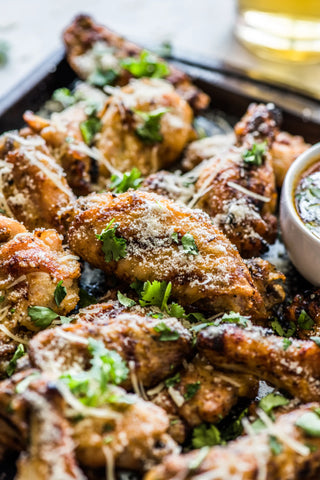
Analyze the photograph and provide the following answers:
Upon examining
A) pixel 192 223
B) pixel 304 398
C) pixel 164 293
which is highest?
pixel 192 223

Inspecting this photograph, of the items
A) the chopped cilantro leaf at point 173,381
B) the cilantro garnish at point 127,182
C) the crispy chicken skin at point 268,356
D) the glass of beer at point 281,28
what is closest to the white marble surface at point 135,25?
the glass of beer at point 281,28

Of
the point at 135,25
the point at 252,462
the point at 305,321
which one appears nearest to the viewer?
the point at 252,462

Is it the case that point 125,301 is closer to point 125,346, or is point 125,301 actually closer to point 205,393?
point 125,346

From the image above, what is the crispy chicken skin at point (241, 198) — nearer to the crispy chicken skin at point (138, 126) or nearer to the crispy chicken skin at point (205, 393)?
the crispy chicken skin at point (138, 126)

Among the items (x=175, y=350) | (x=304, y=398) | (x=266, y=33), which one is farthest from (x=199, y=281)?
(x=266, y=33)

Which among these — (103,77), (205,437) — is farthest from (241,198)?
(103,77)

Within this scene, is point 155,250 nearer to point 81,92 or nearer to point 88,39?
point 81,92

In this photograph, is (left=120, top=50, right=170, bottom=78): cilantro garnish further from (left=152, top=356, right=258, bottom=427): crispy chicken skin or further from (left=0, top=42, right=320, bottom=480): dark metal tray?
(left=152, top=356, right=258, bottom=427): crispy chicken skin
